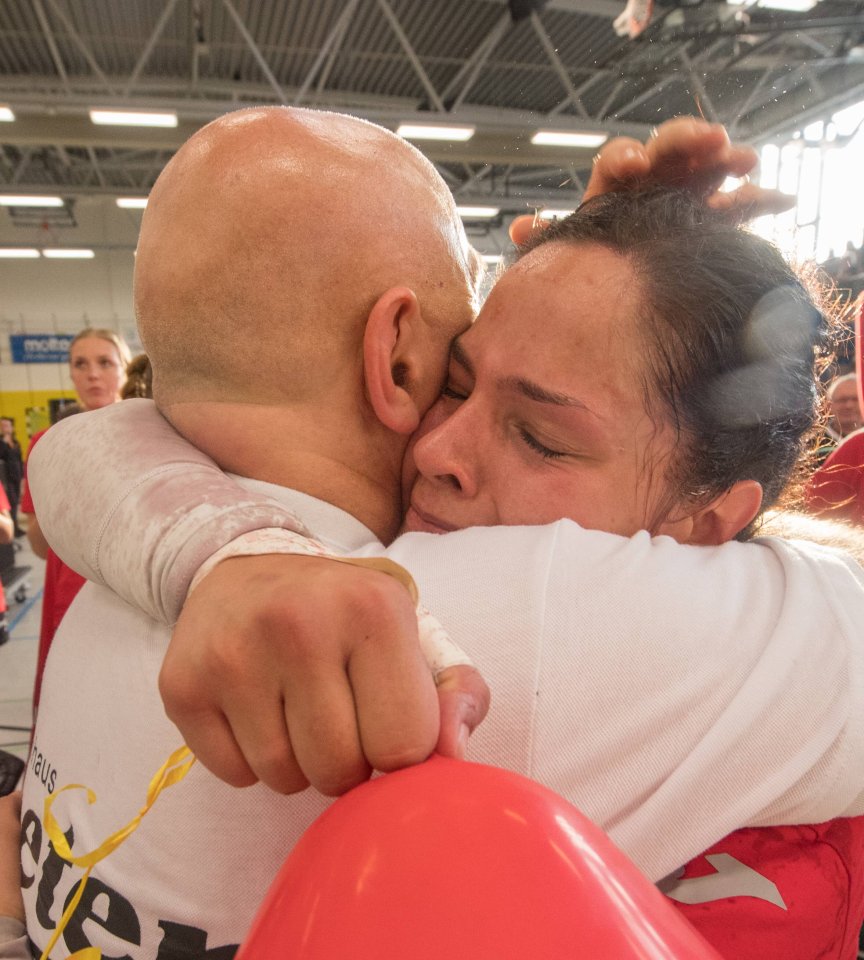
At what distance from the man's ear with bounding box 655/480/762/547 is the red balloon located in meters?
0.64

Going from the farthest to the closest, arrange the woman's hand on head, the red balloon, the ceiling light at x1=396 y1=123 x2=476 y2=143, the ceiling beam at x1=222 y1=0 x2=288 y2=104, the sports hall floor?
the ceiling light at x1=396 y1=123 x2=476 y2=143 < the ceiling beam at x1=222 y1=0 x2=288 y2=104 < the sports hall floor < the woman's hand on head < the red balloon

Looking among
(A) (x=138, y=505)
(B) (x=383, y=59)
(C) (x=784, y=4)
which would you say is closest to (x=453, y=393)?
(A) (x=138, y=505)

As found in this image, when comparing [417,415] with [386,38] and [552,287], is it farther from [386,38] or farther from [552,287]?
[386,38]

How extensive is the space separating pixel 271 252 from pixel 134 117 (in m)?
8.42

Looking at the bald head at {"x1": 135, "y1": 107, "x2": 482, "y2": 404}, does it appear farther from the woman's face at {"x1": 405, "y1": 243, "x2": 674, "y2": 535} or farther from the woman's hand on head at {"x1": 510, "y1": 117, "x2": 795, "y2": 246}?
the woman's hand on head at {"x1": 510, "y1": 117, "x2": 795, "y2": 246}

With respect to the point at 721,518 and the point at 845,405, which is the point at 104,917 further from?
the point at 845,405

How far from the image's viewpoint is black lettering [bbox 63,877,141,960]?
2.25 ft

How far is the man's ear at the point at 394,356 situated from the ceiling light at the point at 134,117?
820 cm

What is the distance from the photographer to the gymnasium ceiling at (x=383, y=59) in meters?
6.51

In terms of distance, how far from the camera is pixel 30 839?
2.90 ft

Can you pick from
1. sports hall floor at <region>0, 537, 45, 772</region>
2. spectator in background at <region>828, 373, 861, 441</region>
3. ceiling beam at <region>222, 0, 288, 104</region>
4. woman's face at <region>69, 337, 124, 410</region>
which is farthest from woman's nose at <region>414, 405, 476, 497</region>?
ceiling beam at <region>222, 0, 288, 104</region>

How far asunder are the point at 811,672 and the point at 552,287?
54 centimetres

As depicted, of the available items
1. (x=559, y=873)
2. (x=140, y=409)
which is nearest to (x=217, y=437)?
(x=140, y=409)

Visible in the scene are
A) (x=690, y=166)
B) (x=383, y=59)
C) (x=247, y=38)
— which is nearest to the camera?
(x=690, y=166)
